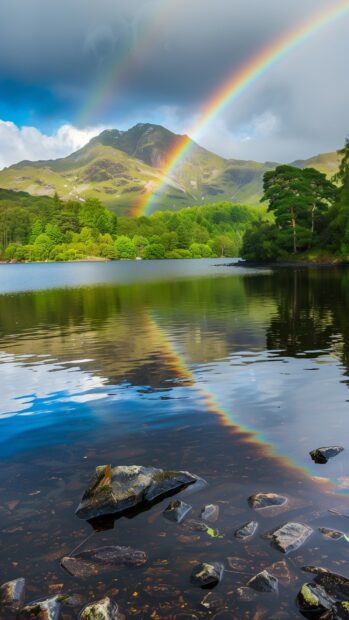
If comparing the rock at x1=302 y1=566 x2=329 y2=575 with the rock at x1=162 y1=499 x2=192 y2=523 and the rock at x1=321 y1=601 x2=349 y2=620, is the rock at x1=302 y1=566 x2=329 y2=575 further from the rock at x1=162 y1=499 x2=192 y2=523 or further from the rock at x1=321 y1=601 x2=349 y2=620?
the rock at x1=162 y1=499 x2=192 y2=523

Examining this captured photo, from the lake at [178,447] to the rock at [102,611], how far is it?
0.76ft

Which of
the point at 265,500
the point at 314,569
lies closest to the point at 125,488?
the point at 265,500

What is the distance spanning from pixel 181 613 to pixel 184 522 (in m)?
2.62

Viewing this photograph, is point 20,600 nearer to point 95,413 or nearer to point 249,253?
point 95,413

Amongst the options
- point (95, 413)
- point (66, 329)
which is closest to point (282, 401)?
point (95, 413)

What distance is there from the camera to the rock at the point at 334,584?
25.5 feet

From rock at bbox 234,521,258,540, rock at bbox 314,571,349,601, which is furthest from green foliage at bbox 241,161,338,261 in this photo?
rock at bbox 314,571,349,601

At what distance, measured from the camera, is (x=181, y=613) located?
25.2ft

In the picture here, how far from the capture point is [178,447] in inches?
576

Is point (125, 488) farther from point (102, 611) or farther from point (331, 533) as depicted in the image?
point (331, 533)

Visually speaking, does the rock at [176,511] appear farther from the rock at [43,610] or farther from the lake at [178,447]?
the rock at [43,610]

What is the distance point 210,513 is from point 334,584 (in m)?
3.20

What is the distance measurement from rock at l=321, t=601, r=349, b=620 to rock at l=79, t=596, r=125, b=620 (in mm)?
3321

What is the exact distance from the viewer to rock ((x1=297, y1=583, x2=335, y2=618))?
7.50m
